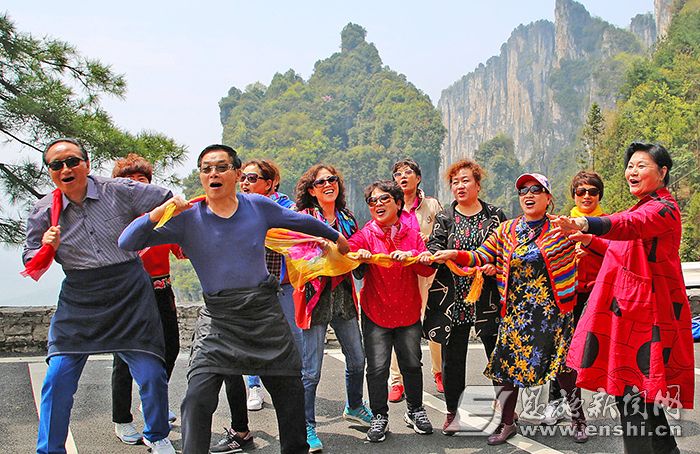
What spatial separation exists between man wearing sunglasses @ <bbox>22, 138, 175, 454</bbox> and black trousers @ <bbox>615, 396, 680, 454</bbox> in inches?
82.1

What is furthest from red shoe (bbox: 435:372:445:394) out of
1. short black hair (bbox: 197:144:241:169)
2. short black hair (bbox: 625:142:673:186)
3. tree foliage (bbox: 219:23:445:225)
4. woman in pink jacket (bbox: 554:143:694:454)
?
tree foliage (bbox: 219:23:445:225)

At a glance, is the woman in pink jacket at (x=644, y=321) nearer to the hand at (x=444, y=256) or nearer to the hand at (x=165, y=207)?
the hand at (x=444, y=256)

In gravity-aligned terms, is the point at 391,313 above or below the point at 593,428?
above

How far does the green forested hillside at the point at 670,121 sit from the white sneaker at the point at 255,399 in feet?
96.5

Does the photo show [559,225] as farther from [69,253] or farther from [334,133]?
[334,133]

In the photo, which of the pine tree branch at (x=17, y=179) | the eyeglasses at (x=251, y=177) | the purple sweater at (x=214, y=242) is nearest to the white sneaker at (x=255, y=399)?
the eyeglasses at (x=251, y=177)

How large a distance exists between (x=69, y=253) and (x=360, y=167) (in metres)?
99.2

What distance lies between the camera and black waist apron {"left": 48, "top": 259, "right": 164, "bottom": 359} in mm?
3357

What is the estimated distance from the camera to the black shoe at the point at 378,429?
3938 millimetres

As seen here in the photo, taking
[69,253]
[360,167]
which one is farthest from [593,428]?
[360,167]

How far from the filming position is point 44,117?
7742mm

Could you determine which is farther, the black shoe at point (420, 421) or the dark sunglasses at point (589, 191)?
the dark sunglasses at point (589, 191)

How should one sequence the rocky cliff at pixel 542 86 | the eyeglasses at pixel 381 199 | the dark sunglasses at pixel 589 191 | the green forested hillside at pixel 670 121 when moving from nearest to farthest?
the eyeglasses at pixel 381 199, the dark sunglasses at pixel 589 191, the green forested hillside at pixel 670 121, the rocky cliff at pixel 542 86

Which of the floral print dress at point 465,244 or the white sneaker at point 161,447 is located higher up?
the floral print dress at point 465,244
